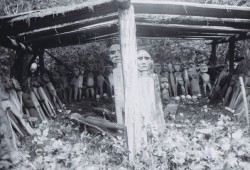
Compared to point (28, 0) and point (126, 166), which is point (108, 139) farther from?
point (28, 0)

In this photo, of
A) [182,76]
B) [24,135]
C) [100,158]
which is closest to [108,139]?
[100,158]

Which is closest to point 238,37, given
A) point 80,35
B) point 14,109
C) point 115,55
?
point 115,55

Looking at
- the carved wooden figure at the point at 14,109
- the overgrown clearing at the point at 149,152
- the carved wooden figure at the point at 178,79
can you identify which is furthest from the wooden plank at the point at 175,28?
the carved wooden figure at the point at 14,109

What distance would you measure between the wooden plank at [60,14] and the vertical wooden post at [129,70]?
1.38ft

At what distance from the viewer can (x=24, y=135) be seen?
20.8 feet

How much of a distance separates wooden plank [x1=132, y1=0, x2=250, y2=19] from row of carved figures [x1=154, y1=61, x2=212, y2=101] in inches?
191

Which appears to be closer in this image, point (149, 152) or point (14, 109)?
point (149, 152)

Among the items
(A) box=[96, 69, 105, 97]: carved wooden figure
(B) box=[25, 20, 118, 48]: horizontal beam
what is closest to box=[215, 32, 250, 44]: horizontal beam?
(B) box=[25, 20, 118, 48]: horizontal beam

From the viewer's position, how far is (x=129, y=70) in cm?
484

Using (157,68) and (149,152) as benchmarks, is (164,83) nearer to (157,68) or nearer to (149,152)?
(157,68)

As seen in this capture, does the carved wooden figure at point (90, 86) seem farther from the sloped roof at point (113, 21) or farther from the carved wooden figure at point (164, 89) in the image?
the carved wooden figure at point (164, 89)

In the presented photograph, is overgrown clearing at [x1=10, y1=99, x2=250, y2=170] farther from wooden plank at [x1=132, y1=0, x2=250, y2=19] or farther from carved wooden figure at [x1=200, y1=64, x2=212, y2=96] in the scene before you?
carved wooden figure at [x1=200, y1=64, x2=212, y2=96]

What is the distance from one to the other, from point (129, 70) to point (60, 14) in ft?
6.37

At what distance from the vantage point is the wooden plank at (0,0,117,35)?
509 centimetres
